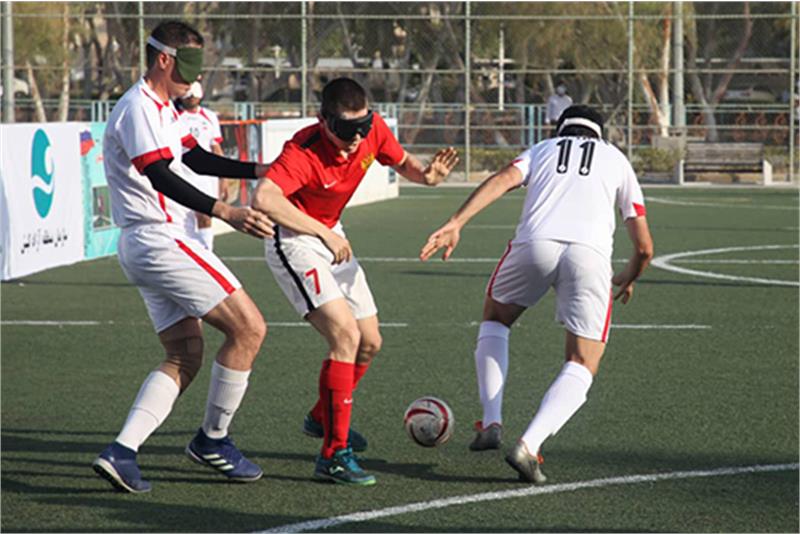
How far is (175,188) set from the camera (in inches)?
A: 276

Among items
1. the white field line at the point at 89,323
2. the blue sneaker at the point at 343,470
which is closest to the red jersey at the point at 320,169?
the blue sneaker at the point at 343,470

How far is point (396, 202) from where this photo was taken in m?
28.2

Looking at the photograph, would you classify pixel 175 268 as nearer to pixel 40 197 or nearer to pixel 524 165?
pixel 524 165

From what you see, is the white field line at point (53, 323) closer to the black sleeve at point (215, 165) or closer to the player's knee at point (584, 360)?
the black sleeve at point (215, 165)

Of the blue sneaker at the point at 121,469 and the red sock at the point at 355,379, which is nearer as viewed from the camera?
the blue sneaker at the point at 121,469

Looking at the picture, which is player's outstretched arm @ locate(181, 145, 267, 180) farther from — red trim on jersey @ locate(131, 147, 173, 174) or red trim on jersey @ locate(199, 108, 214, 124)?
red trim on jersey @ locate(199, 108, 214, 124)

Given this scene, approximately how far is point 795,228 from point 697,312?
30.4 ft

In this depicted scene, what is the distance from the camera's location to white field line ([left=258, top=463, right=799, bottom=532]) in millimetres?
6711

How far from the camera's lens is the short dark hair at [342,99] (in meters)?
7.51

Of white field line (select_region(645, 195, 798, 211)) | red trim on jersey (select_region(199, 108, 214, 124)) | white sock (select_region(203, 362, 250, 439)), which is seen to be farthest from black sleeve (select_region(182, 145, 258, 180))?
white field line (select_region(645, 195, 798, 211))

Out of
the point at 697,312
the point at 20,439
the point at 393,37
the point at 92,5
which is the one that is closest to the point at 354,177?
the point at 20,439

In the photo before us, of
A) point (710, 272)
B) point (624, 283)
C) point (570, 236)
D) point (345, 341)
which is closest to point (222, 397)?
point (345, 341)

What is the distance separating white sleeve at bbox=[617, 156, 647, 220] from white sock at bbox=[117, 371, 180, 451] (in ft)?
7.89

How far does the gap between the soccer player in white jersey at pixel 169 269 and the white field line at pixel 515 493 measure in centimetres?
91
